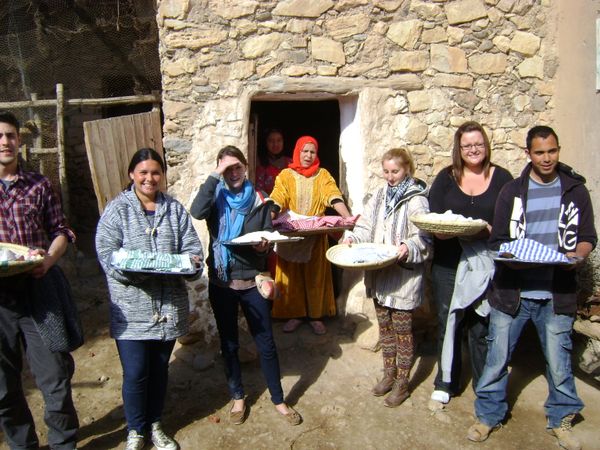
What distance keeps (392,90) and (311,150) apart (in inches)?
32.7

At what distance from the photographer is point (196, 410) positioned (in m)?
3.57

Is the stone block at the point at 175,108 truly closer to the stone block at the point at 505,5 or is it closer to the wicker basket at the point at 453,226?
the wicker basket at the point at 453,226

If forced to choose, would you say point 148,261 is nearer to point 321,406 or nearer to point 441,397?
point 321,406

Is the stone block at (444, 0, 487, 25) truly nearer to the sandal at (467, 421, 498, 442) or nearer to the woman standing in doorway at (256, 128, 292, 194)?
the woman standing in doorway at (256, 128, 292, 194)

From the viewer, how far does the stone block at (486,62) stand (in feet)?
14.3

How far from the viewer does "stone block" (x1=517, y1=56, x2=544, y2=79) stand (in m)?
4.41

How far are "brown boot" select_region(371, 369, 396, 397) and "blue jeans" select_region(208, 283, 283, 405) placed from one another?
0.74m

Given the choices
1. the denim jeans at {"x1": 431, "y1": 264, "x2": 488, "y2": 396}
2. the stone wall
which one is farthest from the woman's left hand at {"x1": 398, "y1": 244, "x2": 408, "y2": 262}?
the stone wall

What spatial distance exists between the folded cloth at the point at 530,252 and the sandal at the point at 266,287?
1320 millimetres

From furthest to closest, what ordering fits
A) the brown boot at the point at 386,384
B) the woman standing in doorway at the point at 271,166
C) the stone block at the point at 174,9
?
1. the woman standing in doorway at the point at 271,166
2. the stone block at the point at 174,9
3. the brown boot at the point at 386,384

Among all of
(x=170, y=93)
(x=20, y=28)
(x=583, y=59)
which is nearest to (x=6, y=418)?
(x=170, y=93)

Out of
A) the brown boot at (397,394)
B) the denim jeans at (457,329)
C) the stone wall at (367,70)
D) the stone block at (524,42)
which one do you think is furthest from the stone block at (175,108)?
the stone block at (524,42)

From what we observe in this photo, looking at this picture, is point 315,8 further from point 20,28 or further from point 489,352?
point 20,28

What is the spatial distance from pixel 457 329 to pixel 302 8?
8.89 ft
